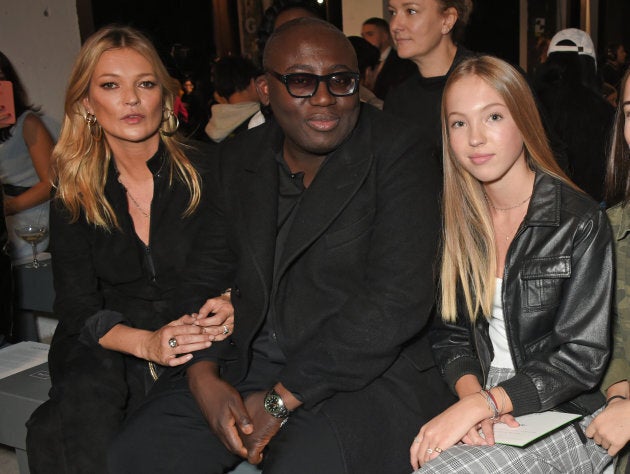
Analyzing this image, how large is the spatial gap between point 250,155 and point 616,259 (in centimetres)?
119

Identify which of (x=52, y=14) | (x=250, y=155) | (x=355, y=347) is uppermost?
(x=52, y=14)

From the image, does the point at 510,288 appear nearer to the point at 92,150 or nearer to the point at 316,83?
the point at 316,83

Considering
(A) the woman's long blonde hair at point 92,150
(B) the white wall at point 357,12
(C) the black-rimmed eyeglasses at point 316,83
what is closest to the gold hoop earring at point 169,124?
(A) the woman's long blonde hair at point 92,150

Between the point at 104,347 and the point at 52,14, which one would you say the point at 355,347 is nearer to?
the point at 104,347

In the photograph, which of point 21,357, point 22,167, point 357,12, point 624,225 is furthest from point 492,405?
point 357,12

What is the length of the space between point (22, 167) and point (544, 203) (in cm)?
329

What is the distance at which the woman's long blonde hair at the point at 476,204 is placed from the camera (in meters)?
2.07

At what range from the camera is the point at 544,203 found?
6.66 ft

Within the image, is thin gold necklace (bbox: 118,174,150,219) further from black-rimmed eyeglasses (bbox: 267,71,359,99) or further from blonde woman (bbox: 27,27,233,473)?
black-rimmed eyeglasses (bbox: 267,71,359,99)

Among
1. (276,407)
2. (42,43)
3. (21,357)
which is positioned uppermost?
(42,43)

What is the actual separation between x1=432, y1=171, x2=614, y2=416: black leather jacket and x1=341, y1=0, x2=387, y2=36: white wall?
6656 millimetres

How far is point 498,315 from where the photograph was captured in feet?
7.07

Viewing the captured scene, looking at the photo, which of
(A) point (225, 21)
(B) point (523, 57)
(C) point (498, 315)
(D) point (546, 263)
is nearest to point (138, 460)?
(C) point (498, 315)

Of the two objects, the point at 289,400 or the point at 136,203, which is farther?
the point at 136,203
